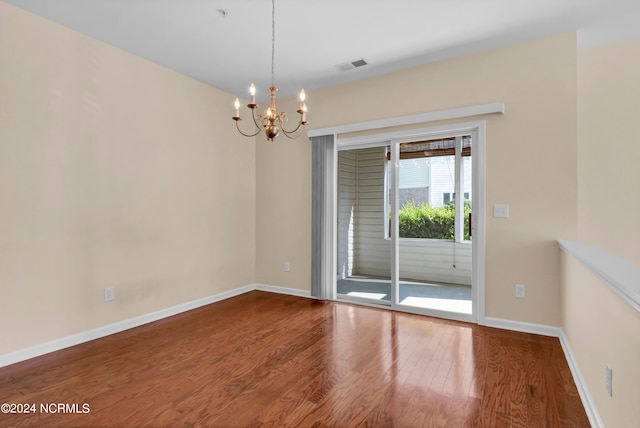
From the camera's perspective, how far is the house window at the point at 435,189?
374 centimetres

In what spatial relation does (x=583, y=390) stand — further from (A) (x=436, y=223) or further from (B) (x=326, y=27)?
(B) (x=326, y=27)

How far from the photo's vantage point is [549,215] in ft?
10.3

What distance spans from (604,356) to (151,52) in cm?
441

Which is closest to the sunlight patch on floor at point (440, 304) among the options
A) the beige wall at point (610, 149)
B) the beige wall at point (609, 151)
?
the beige wall at point (609, 151)

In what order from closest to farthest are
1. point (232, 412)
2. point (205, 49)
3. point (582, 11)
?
point (232, 412), point (582, 11), point (205, 49)

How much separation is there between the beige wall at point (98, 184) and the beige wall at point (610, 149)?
166 inches

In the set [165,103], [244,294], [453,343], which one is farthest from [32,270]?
[453,343]

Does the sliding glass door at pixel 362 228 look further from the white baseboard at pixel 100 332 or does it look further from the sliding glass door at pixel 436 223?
the white baseboard at pixel 100 332

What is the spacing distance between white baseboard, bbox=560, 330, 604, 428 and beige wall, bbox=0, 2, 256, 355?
3850mm

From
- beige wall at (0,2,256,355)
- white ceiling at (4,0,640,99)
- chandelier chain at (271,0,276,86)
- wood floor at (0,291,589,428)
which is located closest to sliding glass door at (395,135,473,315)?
wood floor at (0,291,589,428)

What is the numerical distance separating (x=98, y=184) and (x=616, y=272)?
3973 mm

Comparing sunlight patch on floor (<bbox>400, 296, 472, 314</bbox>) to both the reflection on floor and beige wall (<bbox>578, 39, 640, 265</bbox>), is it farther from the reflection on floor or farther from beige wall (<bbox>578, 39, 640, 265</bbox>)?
beige wall (<bbox>578, 39, 640, 265</bbox>)

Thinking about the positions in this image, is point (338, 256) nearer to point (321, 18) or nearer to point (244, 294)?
point (244, 294)

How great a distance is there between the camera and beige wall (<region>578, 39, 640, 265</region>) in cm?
327
